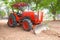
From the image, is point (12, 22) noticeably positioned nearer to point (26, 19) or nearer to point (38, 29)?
point (26, 19)

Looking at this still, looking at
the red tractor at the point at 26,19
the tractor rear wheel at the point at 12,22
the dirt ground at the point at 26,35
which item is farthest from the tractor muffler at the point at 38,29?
the tractor rear wheel at the point at 12,22

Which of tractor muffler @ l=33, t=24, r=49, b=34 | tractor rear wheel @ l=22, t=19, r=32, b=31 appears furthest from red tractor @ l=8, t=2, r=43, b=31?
tractor muffler @ l=33, t=24, r=49, b=34

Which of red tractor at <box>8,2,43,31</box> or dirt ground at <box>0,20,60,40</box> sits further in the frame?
red tractor at <box>8,2,43,31</box>

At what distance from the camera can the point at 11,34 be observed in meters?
8.09

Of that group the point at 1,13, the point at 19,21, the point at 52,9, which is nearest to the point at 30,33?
the point at 19,21

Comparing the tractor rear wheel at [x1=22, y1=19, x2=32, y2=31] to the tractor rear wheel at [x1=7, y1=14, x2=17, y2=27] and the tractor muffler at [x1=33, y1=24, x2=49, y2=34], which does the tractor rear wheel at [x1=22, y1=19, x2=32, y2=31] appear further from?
the tractor rear wheel at [x1=7, y1=14, x2=17, y2=27]

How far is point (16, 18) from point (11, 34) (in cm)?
159

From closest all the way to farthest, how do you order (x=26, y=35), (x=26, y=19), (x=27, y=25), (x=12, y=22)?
(x=26, y=35) < (x=27, y=25) < (x=26, y=19) < (x=12, y=22)

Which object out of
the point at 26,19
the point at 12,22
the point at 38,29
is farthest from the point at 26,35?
the point at 12,22

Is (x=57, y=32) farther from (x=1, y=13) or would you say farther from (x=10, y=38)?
(x=1, y=13)

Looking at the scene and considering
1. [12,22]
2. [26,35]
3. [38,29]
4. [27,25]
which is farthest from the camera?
[12,22]

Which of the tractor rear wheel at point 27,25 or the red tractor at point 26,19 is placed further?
the red tractor at point 26,19

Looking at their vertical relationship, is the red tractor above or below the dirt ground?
above

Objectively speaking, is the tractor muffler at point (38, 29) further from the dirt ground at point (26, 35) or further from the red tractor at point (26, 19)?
the red tractor at point (26, 19)
